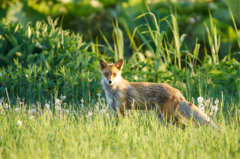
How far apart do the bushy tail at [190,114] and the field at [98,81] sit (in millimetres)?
179

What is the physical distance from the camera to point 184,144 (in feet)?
13.0

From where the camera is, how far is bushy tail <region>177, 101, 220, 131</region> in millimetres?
4988

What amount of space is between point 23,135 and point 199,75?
3784mm

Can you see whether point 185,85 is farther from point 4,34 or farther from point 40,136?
point 4,34

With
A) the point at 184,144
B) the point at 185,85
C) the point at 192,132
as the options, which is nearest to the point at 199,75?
the point at 185,85

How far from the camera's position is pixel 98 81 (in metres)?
6.79

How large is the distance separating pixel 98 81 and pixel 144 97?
4.81ft

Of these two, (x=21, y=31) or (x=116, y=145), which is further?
(x=21, y=31)

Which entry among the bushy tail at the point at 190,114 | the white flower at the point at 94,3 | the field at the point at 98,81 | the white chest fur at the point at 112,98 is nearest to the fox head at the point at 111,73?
the white chest fur at the point at 112,98

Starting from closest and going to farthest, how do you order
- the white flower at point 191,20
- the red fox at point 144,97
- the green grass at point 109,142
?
the green grass at point 109,142, the red fox at point 144,97, the white flower at point 191,20

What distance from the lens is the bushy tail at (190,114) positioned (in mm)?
4988

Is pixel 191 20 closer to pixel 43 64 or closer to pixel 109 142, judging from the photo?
pixel 43 64

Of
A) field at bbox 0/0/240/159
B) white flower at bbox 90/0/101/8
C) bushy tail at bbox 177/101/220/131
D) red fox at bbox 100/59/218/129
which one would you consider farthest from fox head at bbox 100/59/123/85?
white flower at bbox 90/0/101/8

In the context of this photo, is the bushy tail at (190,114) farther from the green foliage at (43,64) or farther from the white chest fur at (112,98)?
the green foliage at (43,64)
